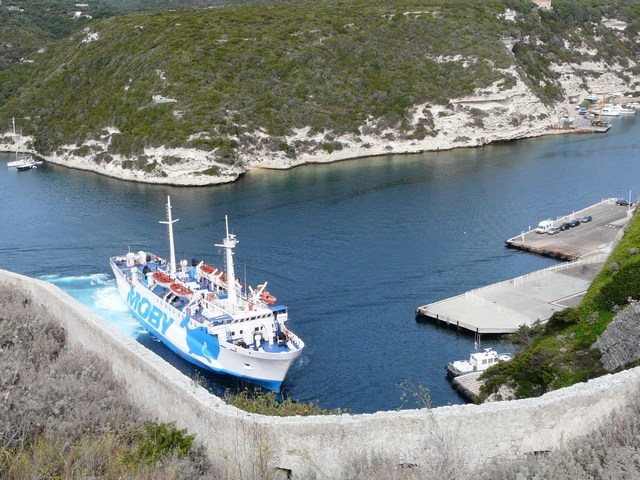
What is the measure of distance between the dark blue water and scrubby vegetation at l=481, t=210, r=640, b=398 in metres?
4.61

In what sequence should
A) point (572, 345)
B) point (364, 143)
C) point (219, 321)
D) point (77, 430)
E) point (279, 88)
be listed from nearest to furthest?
point (77, 430), point (572, 345), point (219, 321), point (364, 143), point (279, 88)

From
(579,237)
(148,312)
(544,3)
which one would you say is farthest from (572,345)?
(544,3)

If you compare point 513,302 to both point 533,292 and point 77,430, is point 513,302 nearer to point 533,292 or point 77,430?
point 533,292

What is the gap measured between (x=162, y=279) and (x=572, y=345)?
2412cm

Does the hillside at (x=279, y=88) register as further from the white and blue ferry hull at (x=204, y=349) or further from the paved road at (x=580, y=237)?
the white and blue ferry hull at (x=204, y=349)

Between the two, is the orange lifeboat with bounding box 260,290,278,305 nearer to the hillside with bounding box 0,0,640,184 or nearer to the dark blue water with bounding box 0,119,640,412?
the dark blue water with bounding box 0,119,640,412

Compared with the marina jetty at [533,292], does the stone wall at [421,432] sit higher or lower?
higher

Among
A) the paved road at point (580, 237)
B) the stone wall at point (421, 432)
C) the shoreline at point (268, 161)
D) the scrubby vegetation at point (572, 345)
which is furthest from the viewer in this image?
the shoreline at point (268, 161)

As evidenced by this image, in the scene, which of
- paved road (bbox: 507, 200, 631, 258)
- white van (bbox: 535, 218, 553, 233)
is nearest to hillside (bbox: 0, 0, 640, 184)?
paved road (bbox: 507, 200, 631, 258)

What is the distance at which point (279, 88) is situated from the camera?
9944 cm

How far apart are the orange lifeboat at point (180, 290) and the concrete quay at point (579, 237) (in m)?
26.4

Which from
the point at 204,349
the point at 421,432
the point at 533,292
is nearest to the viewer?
the point at 421,432

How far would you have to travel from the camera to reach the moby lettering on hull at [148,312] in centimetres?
3931

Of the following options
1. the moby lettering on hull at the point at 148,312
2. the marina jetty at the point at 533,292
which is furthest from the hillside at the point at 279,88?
the marina jetty at the point at 533,292
